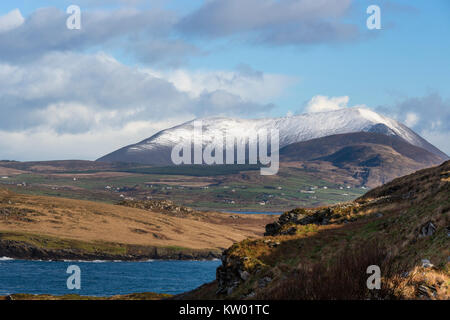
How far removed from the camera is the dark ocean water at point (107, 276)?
127m

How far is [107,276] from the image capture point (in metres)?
153

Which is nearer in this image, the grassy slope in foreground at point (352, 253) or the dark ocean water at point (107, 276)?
the grassy slope in foreground at point (352, 253)

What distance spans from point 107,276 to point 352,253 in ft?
461

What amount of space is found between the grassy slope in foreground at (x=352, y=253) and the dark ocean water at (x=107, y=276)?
2849 inches

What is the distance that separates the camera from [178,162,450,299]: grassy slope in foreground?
62.7ft

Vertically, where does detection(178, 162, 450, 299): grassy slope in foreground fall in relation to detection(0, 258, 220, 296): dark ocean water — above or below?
above

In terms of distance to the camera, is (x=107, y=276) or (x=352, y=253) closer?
(x=352, y=253)

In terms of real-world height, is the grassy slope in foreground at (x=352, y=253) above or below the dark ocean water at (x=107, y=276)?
above

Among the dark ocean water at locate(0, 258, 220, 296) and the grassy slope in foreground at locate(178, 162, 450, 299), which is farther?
the dark ocean water at locate(0, 258, 220, 296)

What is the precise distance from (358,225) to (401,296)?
1301 inches

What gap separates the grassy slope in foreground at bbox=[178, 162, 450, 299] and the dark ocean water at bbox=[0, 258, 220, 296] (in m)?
72.4

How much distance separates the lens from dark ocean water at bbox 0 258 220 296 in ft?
417
